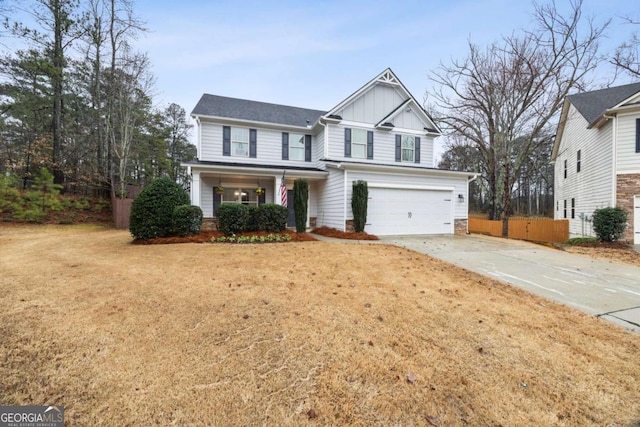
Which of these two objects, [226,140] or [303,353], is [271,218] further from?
[303,353]

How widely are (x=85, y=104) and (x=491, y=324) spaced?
26.2 meters

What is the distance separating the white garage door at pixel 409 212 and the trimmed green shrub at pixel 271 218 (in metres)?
3.77

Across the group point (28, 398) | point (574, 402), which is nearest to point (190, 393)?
point (28, 398)

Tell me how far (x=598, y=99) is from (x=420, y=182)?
37.6 ft

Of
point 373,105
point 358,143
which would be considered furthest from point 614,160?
point 358,143

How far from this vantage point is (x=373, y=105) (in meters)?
14.0

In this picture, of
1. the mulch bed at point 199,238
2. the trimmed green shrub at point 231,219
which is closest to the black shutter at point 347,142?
the mulch bed at point 199,238

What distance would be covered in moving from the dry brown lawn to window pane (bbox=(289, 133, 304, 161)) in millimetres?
10387

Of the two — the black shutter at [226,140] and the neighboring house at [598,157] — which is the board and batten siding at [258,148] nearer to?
the black shutter at [226,140]

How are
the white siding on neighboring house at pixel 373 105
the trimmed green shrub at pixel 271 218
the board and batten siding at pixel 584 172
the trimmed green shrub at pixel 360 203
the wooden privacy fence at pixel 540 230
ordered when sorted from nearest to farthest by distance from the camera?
1. the trimmed green shrub at pixel 271 218
2. the trimmed green shrub at pixel 360 203
3. the board and batten siding at pixel 584 172
4. the white siding on neighboring house at pixel 373 105
5. the wooden privacy fence at pixel 540 230

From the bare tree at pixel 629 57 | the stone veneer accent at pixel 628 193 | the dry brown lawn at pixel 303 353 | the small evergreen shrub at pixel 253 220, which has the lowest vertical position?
the dry brown lawn at pixel 303 353

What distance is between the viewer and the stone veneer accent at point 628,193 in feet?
35.6

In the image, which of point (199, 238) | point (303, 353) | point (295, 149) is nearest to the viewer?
point (303, 353)

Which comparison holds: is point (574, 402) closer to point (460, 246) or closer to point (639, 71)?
point (460, 246)
